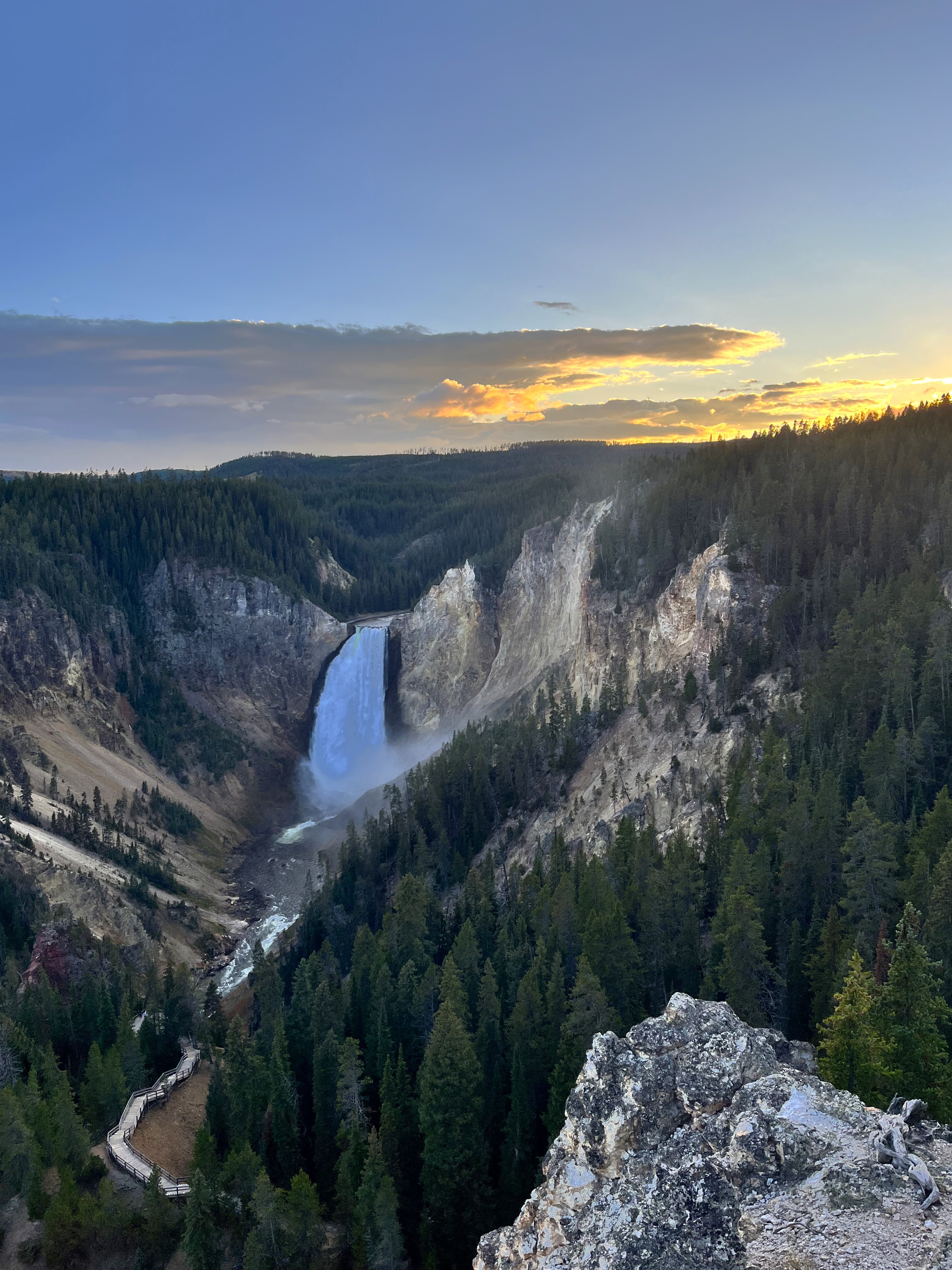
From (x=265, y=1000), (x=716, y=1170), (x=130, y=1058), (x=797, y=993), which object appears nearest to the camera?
(x=716, y=1170)

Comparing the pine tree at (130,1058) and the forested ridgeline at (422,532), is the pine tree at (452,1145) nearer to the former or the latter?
the pine tree at (130,1058)

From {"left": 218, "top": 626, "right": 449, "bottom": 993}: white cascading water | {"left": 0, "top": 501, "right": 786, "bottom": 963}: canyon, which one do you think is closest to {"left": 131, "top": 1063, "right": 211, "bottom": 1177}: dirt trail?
{"left": 0, "top": 501, "right": 786, "bottom": 963}: canyon

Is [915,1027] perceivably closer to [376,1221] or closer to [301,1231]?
[376,1221]

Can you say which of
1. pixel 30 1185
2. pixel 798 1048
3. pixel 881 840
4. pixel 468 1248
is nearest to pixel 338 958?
pixel 30 1185

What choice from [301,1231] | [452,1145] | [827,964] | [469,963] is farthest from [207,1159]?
[827,964]

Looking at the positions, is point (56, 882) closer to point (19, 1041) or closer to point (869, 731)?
point (19, 1041)
